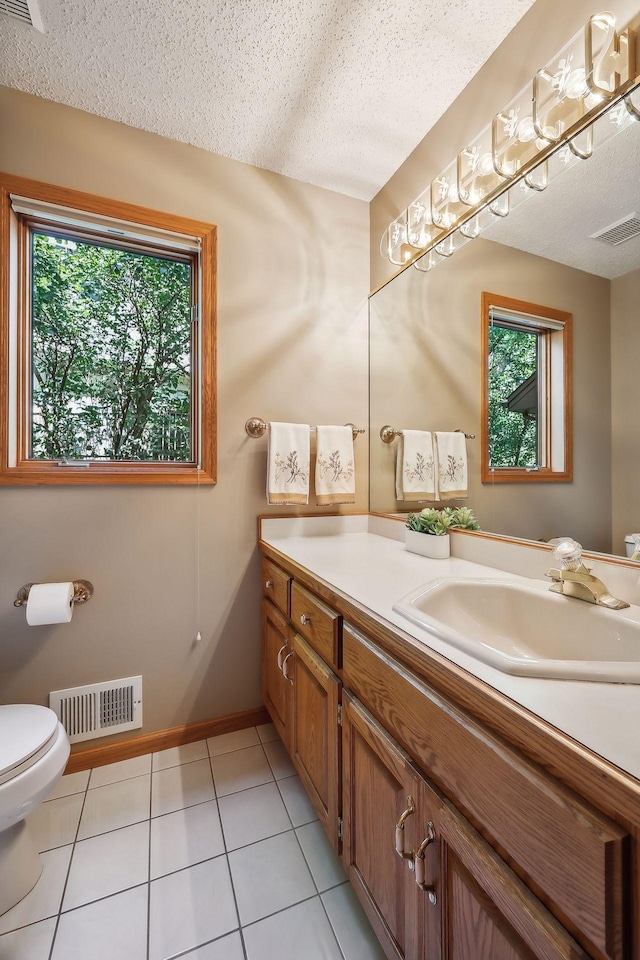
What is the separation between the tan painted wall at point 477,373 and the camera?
1000 mm

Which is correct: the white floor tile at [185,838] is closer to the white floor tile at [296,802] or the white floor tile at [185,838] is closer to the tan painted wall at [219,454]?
the white floor tile at [296,802]

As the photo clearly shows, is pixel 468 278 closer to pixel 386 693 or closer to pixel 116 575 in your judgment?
pixel 386 693

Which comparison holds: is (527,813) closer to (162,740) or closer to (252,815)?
(252,815)

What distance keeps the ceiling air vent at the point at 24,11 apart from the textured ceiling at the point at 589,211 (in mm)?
1488

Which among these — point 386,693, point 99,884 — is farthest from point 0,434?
point 386,693

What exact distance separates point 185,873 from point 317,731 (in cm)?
53

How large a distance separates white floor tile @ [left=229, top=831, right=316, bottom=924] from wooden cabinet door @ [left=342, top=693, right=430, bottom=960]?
0.22 meters

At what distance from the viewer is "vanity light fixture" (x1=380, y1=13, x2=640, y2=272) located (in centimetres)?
93

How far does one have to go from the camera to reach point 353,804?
0.98 meters

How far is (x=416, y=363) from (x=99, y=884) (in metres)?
1.92

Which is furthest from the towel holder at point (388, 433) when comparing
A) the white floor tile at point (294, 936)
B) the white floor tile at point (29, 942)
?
the white floor tile at point (29, 942)

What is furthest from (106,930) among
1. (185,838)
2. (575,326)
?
(575,326)

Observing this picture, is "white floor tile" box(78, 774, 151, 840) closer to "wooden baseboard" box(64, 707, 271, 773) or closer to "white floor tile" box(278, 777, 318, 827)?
"wooden baseboard" box(64, 707, 271, 773)

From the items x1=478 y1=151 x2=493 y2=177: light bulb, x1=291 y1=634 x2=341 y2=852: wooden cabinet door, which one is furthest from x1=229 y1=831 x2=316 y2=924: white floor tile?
x1=478 y1=151 x2=493 y2=177: light bulb
